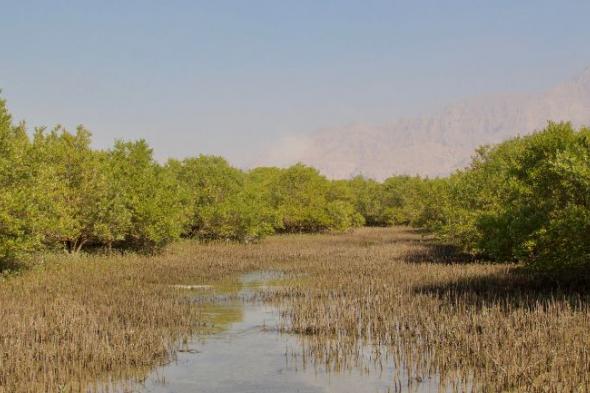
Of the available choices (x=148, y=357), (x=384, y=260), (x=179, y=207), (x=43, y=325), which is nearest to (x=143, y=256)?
(x=179, y=207)

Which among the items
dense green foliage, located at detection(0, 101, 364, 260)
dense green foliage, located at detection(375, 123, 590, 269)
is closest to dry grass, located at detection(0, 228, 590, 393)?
dense green foliage, located at detection(375, 123, 590, 269)

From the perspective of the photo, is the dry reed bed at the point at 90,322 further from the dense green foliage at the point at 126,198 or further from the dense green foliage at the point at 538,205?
the dense green foliage at the point at 538,205

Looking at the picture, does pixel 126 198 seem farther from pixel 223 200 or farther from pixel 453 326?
pixel 453 326

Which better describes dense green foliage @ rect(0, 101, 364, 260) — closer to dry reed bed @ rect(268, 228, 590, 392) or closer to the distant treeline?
the distant treeline

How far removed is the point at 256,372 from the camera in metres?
12.4

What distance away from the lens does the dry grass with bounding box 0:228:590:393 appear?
11406 millimetres

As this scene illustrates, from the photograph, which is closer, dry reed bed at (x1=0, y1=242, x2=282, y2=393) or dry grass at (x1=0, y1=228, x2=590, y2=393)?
dry grass at (x1=0, y1=228, x2=590, y2=393)

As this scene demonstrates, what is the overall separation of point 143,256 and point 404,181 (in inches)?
2590

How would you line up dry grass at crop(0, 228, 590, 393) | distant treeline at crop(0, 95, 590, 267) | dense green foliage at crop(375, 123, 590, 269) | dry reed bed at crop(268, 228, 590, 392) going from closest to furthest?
dry reed bed at crop(268, 228, 590, 392), dry grass at crop(0, 228, 590, 393), dense green foliage at crop(375, 123, 590, 269), distant treeline at crop(0, 95, 590, 267)

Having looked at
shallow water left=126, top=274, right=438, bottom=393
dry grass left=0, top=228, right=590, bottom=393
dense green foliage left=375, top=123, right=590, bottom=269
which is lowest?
shallow water left=126, top=274, right=438, bottom=393

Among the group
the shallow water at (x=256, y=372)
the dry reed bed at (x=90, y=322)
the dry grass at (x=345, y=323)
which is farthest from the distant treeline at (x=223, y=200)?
the shallow water at (x=256, y=372)

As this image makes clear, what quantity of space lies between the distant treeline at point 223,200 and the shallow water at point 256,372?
9.11 m

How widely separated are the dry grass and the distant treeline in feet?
6.69

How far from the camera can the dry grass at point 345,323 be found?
1141 cm
